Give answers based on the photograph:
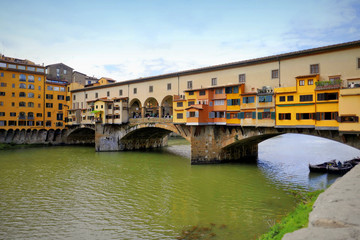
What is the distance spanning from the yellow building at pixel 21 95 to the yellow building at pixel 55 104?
118 centimetres

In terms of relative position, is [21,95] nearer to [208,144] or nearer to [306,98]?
[208,144]

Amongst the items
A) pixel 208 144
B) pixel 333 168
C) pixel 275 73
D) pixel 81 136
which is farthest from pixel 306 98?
pixel 81 136

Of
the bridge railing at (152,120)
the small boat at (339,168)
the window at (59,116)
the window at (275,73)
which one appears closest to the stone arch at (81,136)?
the window at (59,116)

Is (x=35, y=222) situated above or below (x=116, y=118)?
below

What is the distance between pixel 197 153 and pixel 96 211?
60.2 feet

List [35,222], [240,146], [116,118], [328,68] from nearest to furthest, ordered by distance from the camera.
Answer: [35,222] → [328,68] → [240,146] → [116,118]

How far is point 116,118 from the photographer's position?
153ft

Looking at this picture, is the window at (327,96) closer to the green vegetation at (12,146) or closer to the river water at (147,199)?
the river water at (147,199)

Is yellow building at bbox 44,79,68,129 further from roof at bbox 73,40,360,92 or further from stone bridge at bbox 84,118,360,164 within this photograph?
A: roof at bbox 73,40,360,92

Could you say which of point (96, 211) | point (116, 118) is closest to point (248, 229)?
point (96, 211)

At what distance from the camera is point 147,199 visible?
20.0 m

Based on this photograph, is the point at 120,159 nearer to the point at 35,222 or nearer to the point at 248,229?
the point at 35,222

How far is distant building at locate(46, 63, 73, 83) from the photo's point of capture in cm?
7194

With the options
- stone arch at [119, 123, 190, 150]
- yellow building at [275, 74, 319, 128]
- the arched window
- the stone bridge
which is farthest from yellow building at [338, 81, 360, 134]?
the arched window
